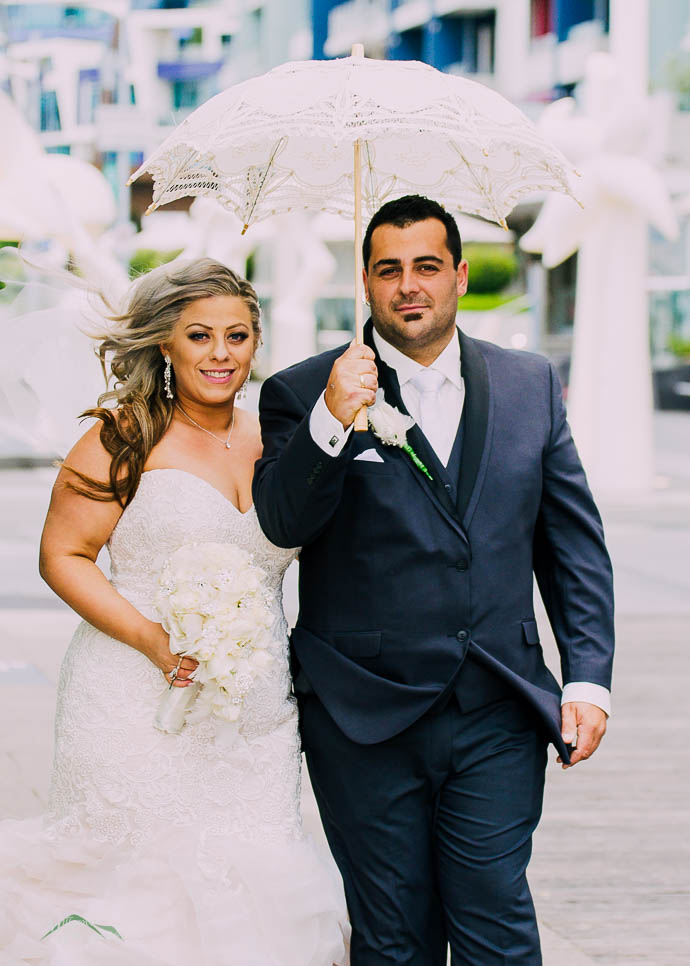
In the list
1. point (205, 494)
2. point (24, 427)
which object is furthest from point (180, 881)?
point (24, 427)

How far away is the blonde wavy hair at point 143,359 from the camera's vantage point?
11.4 feet

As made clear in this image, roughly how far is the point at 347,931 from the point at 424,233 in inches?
66.4

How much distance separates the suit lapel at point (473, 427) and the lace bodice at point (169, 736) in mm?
523

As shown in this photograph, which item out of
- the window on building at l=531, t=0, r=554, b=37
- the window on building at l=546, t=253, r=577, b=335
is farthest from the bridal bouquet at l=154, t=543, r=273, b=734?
the window on building at l=531, t=0, r=554, b=37

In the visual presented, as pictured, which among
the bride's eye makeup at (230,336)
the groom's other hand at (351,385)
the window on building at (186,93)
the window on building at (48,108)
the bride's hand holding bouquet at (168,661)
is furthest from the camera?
the window on building at (186,93)

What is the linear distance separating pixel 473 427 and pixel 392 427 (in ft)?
0.71

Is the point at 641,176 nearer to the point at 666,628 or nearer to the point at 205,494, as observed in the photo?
the point at 666,628

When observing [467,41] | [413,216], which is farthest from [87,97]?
[413,216]

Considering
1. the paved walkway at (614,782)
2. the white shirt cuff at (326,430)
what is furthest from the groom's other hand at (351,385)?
the paved walkway at (614,782)

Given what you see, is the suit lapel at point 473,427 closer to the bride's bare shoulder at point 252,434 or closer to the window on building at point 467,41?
the bride's bare shoulder at point 252,434

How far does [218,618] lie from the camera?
3158 millimetres

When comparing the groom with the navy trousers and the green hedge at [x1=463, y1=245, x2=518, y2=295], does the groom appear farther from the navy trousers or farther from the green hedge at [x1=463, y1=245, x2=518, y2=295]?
the green hedge at [x1=463, y1=245, x2=518, y2=295]

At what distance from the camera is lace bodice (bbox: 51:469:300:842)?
3.42 meters

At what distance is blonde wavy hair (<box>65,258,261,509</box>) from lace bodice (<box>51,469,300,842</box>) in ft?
0.25
